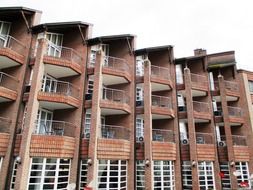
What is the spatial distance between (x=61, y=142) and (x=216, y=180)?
13.9m

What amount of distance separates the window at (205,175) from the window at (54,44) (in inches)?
620

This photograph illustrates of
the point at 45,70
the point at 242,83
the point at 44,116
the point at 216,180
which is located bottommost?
the point at 216,180

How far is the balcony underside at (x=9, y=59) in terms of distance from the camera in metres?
14.4

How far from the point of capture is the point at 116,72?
17.9 metres

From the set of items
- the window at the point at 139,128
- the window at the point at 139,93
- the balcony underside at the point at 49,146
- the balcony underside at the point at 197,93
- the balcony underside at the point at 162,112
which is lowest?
the balcony underside at the point at 49,146

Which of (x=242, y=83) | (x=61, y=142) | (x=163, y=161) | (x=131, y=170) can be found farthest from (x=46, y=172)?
(x=242, y=83)

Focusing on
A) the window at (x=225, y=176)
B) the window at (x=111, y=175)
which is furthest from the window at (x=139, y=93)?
the window at (x=225, y=176)

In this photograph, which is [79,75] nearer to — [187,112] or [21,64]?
[21,64]

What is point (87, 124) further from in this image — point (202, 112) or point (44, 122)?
point (202, 112)

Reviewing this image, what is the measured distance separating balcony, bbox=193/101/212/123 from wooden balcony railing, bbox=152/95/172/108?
269cm

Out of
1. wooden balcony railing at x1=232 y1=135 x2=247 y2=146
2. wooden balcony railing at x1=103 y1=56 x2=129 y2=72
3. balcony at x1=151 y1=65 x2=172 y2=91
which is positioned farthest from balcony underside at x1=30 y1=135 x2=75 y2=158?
wooden balcony railing at x1=232 y1=135 x2=247 y2=146

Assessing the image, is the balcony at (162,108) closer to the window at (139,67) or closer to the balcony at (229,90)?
the window at (139,67)

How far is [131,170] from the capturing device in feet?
54.1

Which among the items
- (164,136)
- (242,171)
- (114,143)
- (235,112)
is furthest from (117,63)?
(242,171)
